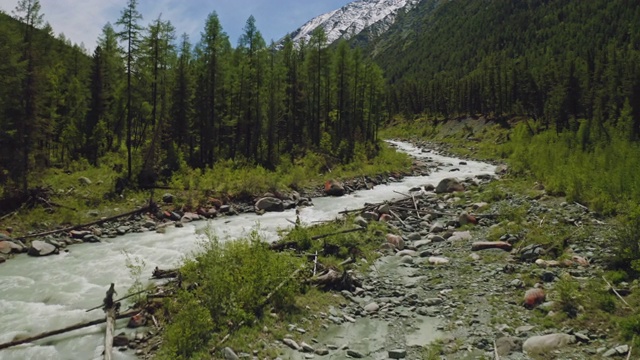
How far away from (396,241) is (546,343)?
9284mm

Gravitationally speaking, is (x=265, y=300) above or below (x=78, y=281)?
above

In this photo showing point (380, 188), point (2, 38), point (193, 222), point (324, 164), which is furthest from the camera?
point (324, 164)

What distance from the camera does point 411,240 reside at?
19.0 metres

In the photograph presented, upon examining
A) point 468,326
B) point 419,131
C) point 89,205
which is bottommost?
point 468,326

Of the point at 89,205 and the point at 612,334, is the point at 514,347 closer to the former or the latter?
the point at 612,334

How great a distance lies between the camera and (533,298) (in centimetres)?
1125

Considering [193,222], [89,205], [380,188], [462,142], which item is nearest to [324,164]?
[380,188]

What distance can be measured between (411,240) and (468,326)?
847cm

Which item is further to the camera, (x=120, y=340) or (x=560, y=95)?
(x=560, y=95)

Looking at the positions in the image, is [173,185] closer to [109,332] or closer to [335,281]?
[335,281]

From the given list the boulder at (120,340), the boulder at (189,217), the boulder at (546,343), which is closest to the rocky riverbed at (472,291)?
the boulder at (546,343)

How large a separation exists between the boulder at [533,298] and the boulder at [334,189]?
21347 mm

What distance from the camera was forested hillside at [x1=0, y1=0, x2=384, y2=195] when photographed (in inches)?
987

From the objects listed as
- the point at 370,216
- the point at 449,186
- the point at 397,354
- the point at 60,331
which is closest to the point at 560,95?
the point at 449,186
